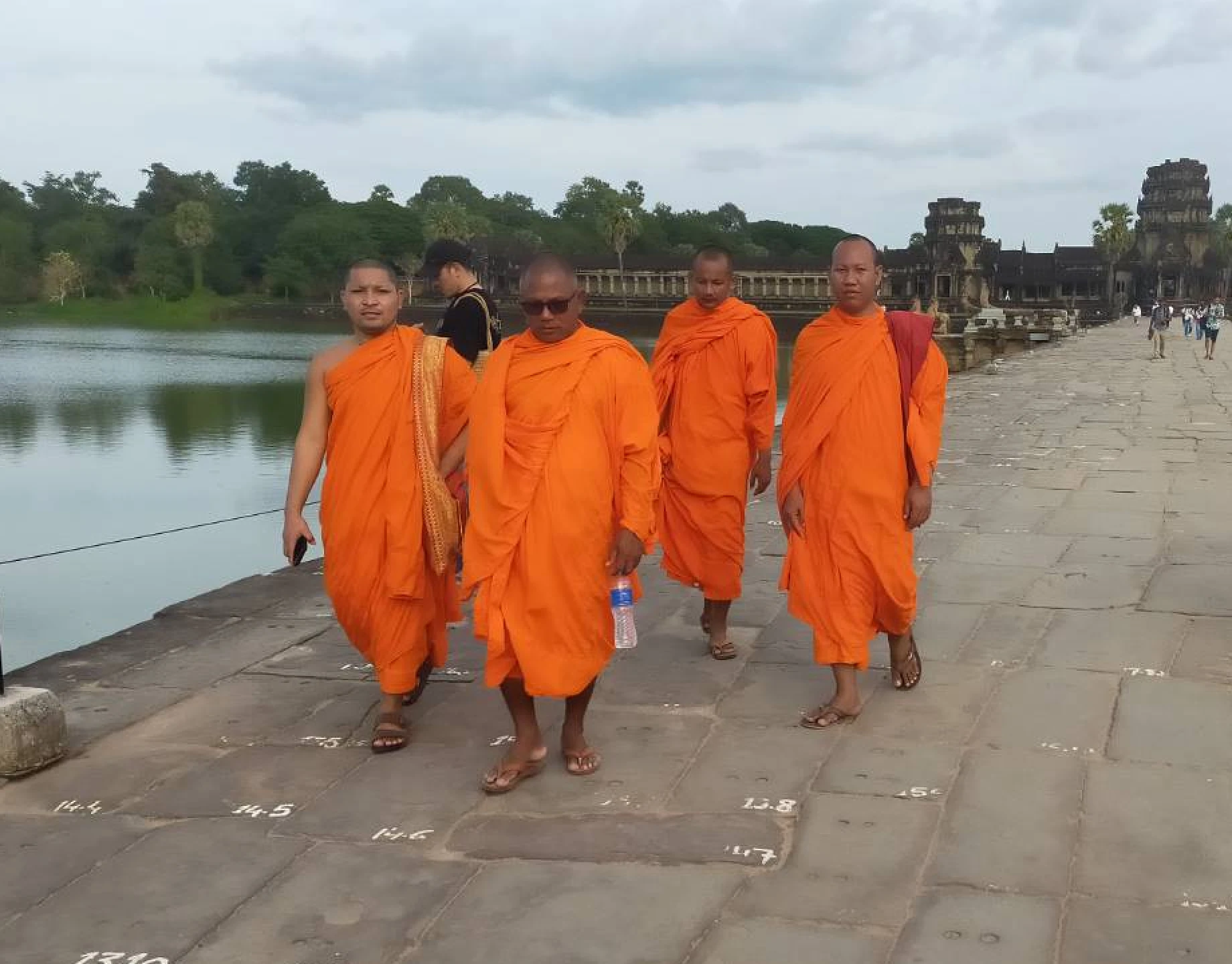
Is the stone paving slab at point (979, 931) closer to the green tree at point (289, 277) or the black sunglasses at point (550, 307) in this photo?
the black sunglasses at point (550, 307)

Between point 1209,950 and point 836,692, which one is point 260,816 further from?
point 1209,950

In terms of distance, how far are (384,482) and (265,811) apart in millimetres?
985

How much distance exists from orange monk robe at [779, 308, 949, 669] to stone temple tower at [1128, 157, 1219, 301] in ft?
246

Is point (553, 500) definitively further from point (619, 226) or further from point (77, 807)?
point (619, 226)

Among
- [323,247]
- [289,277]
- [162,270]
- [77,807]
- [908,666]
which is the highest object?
[323,247]

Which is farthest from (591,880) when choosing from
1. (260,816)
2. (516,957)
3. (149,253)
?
(149,253)

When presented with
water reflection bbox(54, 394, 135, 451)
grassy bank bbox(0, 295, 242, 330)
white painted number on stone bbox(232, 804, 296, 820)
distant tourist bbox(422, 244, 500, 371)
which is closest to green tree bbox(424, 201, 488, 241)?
grassy bank bbox(0, 295, 242, 330)

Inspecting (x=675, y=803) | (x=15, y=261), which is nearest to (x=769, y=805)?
(x=675, y=803)

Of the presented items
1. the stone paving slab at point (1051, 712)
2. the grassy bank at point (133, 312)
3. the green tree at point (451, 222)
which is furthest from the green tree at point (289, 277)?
the stone paving slab at point (1051, 712)

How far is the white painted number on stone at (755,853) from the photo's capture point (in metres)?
2.84

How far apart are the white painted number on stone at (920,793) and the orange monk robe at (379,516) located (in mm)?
1441

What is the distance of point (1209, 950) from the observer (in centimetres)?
240

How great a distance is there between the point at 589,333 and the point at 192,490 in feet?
31.9

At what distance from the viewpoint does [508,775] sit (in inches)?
130
